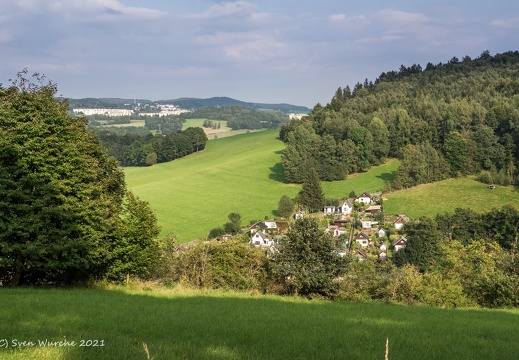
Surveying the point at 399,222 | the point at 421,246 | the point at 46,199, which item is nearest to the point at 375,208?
the point at 399,222

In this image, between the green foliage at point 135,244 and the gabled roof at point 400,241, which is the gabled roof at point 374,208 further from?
the green foliage at point 135,244

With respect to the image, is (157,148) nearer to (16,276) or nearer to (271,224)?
(271,224)

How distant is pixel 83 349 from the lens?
6.47 meters

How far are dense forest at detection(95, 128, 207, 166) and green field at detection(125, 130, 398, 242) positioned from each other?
3.84m

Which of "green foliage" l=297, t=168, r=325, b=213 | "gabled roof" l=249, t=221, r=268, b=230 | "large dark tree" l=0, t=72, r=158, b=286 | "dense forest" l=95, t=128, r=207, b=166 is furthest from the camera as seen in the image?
"dense forest" l=95, t=128, r=207, b=166

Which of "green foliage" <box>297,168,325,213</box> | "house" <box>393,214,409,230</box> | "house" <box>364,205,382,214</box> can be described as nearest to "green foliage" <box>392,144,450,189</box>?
"house" <box>364,205,382,214</box>

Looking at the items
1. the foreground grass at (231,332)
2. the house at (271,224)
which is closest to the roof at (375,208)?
the house at (271,224)

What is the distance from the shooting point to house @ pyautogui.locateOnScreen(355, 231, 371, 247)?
56.5 m

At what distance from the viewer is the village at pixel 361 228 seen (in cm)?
5429

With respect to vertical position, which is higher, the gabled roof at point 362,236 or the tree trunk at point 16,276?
the tree trunk at point 16,276

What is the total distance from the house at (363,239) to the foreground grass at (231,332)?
42.1 m

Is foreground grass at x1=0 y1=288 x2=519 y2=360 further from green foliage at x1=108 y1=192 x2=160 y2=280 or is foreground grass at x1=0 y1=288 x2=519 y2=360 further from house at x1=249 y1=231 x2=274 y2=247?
house at x1=249 y1=231 x2=274 y2=247

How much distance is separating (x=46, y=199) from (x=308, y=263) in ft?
41.3

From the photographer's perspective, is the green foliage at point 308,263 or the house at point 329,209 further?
the house at point 329,209
